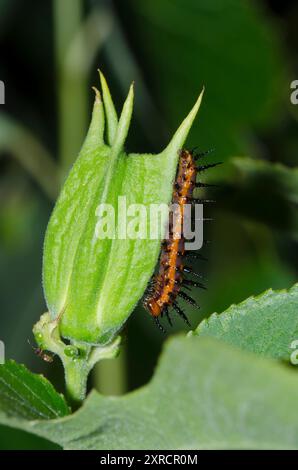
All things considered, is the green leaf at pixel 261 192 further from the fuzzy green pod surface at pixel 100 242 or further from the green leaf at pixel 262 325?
the fuzzy green pod surface at pixel 100 242

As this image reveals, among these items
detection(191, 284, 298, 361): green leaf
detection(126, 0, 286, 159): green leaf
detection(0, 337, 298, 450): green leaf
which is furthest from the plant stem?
detection(0, 337, 298, 450): green leaf

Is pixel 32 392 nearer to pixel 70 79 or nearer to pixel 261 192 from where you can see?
pixel 261 192

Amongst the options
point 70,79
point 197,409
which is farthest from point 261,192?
point 70,79

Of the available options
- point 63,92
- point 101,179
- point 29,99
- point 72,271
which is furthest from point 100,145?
point 29,99

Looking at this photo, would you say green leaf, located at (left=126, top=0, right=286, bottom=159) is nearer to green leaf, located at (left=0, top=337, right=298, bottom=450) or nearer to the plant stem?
the plant stem
